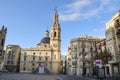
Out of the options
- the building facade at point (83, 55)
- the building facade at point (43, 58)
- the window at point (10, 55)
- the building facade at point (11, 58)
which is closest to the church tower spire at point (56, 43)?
the building facade at point (43, 58)

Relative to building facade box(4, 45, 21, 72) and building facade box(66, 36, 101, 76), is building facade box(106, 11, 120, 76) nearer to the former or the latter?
building facade box(66, 36, 101, 76)

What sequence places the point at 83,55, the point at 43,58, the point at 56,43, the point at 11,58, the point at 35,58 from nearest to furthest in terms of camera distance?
the point at 83,55 → the point at 11,58 → the point at 43,58 → the point at 35,58 → the point at 56,43

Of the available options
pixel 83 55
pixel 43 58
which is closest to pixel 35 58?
pixel 43 58

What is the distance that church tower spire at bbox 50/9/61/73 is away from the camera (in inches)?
3602

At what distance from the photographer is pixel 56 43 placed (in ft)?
311

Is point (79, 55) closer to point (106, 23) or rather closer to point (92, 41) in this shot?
point (92, 41)

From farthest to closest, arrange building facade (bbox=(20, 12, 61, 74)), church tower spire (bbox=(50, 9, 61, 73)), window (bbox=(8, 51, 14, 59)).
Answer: church tower spire (bbox=(50, 9, 61, 73)), window (bbox=(8, 51, 14, 59)), building facade (bbox=(20, 12, 61, 74))

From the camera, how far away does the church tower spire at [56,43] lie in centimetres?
9150

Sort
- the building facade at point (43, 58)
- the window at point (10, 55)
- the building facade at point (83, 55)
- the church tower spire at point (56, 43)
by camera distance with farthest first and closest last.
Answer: the church tower spire at point (56, 43) → the window at point (10, 55) → the building facade at point (43, 58) → the building facade at point (83, 55)

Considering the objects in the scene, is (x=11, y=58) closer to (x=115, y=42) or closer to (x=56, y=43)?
(x=56, y=43)

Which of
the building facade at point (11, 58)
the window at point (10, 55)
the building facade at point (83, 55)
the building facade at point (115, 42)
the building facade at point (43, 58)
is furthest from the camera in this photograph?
the window at point (10, 55)

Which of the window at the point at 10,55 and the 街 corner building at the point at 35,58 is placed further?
the window at the point at 10,55

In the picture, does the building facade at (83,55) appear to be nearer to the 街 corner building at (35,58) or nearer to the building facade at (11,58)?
the 街 corner building at (35,58)

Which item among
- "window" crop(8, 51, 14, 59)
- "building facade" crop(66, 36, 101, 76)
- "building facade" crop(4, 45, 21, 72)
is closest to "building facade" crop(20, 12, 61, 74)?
"building facade" crop(4, 45, 21, 72)
